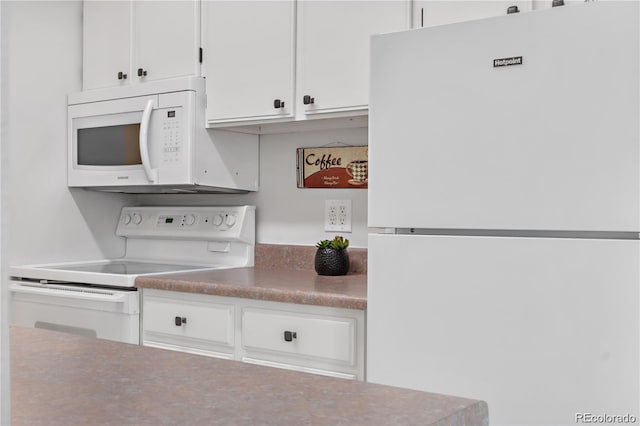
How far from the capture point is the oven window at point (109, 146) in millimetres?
2997

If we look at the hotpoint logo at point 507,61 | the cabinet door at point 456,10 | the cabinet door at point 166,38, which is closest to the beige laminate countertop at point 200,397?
the hotpoint logo at point 507,61

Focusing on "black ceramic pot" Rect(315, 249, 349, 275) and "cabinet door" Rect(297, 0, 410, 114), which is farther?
"black ceramic pot" Rect(315, 249, 349, 275)

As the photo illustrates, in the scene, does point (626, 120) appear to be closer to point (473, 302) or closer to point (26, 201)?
point (473, 302)

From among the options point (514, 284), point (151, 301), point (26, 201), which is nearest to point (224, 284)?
point (151, 301)

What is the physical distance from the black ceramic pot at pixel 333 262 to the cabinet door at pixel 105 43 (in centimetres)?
124

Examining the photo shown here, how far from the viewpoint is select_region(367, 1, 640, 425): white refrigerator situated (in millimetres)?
1552

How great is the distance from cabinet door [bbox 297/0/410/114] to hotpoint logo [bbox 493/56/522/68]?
69 cm

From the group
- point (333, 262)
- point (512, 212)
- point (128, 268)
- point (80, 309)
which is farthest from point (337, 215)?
point (512, 212)

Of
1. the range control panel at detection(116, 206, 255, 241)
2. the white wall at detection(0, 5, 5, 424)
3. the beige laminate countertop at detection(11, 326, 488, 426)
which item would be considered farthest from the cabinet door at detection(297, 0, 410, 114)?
the white wall at detection(0, 5, 5, 424)

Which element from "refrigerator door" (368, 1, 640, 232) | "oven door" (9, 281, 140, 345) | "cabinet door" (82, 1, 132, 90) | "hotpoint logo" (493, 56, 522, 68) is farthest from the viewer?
"cabinet door" (82, 1, 132, 90)

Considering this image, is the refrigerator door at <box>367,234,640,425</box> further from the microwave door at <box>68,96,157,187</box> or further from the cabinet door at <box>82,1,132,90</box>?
the cabinet door at <box>82,1,132,90</box>

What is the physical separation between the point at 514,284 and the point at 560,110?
0.42 metres

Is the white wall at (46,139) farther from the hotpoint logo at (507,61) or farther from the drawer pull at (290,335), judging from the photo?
the hotpoint logo at (507,61)

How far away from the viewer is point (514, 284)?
5.43 feet
